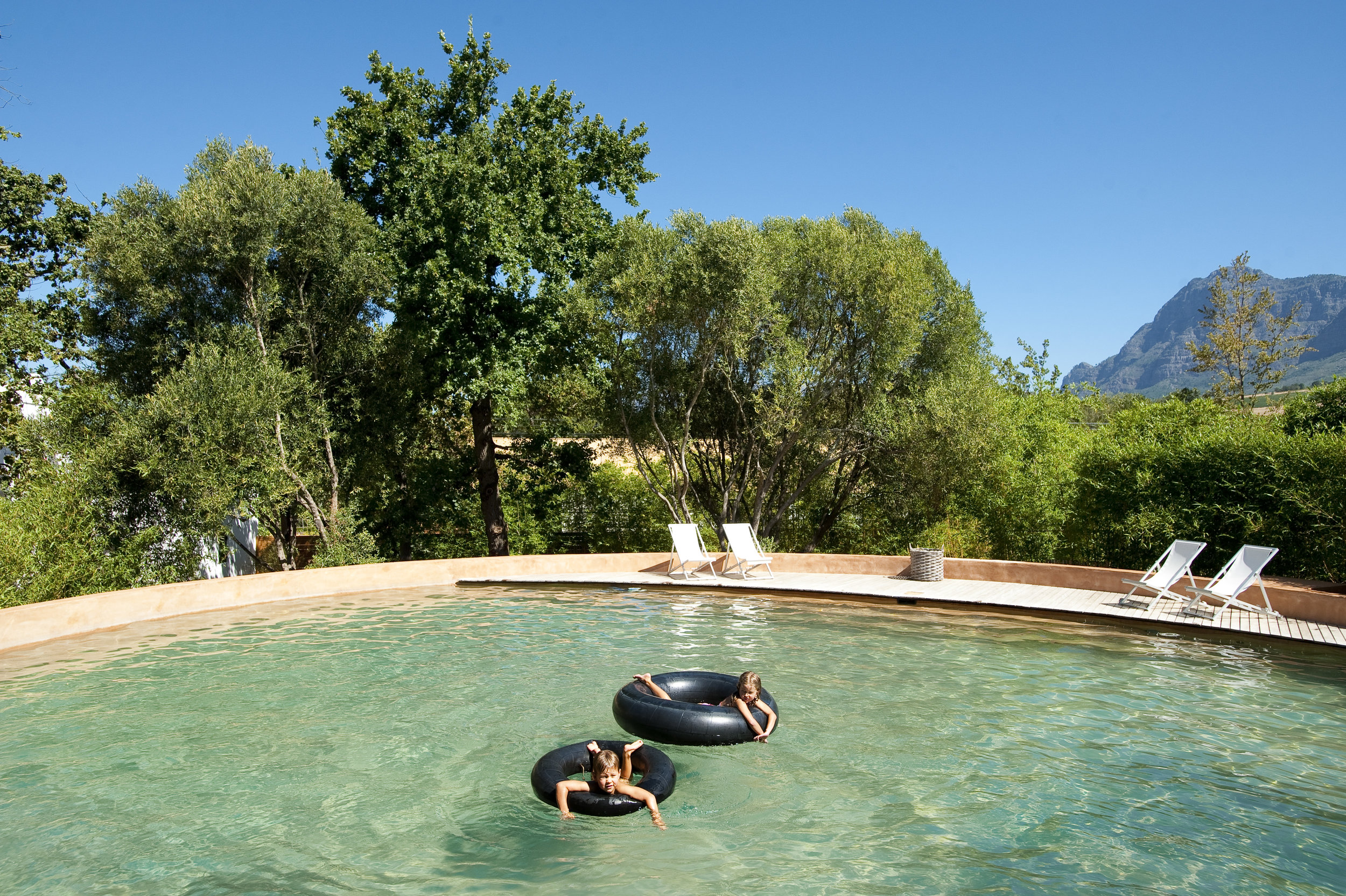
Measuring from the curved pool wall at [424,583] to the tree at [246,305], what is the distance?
204 cm

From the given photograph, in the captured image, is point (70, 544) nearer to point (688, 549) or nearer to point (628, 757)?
point (688, 549)

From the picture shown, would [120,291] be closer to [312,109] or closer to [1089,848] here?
[312,109]

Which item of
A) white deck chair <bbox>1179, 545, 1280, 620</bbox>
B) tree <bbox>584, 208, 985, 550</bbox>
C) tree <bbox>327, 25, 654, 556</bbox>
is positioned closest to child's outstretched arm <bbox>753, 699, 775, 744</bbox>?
white deck chair <bbox>1179, 545, 1280, 620</bbox>

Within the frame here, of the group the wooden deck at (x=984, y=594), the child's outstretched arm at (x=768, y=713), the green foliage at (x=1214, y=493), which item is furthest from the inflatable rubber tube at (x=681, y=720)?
the green foliage at (x=1214, y=493)

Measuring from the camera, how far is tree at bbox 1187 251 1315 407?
32.4 m

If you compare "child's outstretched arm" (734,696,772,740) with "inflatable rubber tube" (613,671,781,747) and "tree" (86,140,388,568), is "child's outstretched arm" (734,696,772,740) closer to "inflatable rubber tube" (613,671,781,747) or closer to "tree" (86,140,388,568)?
"inflatable rubber tube" (613,671,781,747)

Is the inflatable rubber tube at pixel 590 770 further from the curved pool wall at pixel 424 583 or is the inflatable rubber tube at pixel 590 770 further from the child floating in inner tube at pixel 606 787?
the curved pool wall at pixel 424 583

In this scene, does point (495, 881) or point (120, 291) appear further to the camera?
point (120, 291)

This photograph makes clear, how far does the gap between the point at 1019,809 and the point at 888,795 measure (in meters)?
0.89

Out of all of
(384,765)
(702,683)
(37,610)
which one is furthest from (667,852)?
(37,610)

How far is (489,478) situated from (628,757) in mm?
15042

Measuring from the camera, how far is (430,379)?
19.3 m

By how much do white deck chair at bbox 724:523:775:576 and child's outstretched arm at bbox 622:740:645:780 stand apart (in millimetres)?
8745

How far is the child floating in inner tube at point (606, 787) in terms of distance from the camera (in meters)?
5.35
